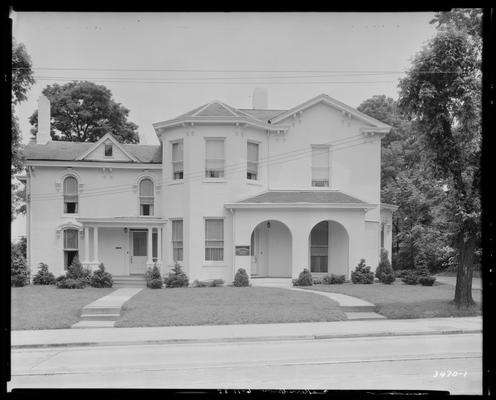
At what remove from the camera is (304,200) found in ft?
27.8

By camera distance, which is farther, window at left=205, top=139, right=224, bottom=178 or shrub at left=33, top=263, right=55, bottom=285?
window at left=205, top=139, right=224, bottom=178

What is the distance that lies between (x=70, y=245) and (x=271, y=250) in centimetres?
394

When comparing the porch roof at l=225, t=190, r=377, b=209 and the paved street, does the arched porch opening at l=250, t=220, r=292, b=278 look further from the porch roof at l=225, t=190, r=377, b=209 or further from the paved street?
the paved street

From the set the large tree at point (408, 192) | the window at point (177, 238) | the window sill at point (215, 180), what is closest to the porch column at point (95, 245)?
the window at point (177, 238)

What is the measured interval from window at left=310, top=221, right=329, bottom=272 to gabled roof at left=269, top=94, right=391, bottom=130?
226cm

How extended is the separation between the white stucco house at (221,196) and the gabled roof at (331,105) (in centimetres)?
4

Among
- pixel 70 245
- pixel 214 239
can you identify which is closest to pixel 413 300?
pixel 214 239

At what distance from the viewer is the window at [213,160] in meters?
9.17

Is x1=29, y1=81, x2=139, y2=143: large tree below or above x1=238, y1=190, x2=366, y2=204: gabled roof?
above

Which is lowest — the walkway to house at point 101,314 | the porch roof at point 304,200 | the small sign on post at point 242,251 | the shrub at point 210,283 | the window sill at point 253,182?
the walkway to house at point 101,314

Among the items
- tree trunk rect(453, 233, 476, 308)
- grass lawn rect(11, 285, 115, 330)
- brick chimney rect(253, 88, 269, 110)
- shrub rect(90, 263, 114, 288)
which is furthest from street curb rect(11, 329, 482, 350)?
brick chimney rect(253, 88, 269, 110)

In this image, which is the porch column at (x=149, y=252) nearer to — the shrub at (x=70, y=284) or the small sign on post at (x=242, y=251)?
the shrub at (x=70, y=284)

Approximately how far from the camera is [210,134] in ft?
29.4

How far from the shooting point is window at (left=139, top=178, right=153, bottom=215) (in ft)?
27.1
